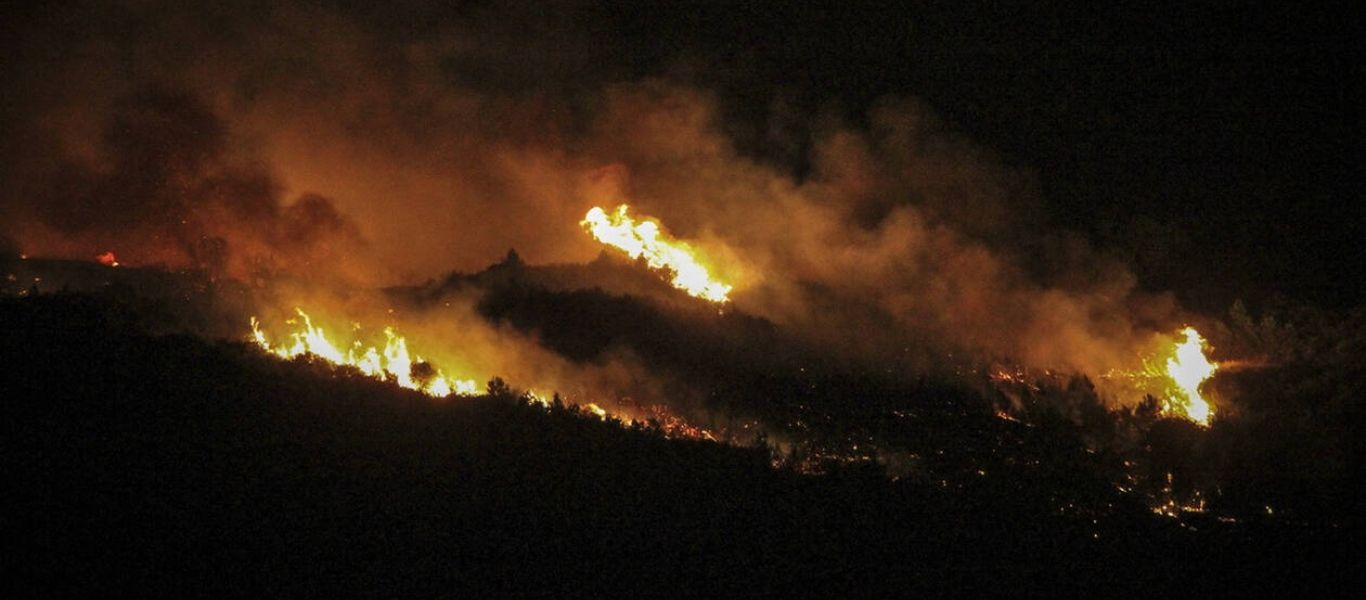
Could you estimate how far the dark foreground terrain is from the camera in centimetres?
924

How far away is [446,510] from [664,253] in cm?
1540

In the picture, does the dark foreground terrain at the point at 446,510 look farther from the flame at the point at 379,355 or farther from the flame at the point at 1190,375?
the flame at the point at 1190,375

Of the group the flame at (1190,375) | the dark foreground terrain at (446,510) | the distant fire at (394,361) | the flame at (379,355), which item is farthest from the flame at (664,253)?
the dark foreground terrain at (446,510)

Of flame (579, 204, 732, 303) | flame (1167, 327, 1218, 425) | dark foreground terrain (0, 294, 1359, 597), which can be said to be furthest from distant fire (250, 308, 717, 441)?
flame (1167, 327, 1218, 425)

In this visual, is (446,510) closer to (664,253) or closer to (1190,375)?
(1190,375)

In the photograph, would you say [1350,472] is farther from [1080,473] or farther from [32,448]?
[32,448]

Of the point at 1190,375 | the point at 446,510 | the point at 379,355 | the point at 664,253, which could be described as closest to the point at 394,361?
the point at 379,355

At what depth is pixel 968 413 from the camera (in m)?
18.8

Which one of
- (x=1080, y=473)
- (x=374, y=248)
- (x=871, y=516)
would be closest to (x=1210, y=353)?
(x=1080, y=473)

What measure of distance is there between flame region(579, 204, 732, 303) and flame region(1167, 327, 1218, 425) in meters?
10.6

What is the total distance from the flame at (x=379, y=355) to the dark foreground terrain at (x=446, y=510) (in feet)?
8.99

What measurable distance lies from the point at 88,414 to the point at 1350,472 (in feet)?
59.8

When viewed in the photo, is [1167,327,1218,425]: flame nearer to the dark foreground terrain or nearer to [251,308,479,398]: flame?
the dark foreground terrain

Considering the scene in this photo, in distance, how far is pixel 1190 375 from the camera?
61.7 feet
